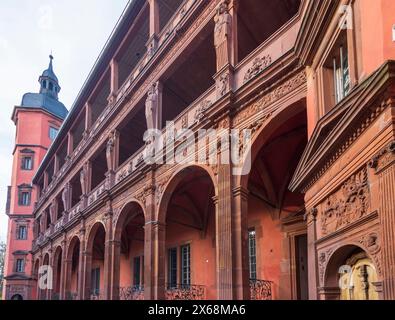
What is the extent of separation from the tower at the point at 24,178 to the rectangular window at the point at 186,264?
2610 centimetres

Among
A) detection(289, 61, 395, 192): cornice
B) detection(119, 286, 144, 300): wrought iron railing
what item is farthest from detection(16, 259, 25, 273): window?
detection(289, 61, 395, 192): cornice

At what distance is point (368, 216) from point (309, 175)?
1.96 meters

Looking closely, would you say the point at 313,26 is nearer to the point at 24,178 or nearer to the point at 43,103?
the point at 24,178

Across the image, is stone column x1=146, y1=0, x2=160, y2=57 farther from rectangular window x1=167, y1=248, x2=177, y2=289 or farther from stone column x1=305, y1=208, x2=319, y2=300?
stone column x1=305, y1=208, x2=319, y2=300

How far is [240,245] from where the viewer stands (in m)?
9.26

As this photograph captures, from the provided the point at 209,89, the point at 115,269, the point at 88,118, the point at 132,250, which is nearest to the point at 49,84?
the point at 88,118

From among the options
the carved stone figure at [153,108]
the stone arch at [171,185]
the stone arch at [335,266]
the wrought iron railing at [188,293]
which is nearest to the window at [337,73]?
the stone arch at [335,266]

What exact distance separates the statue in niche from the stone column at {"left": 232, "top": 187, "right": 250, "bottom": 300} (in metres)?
3.23

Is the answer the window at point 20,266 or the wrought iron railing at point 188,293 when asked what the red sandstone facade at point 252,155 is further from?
the window at point 20,266

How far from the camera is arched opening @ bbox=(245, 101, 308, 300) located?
11.9 meters

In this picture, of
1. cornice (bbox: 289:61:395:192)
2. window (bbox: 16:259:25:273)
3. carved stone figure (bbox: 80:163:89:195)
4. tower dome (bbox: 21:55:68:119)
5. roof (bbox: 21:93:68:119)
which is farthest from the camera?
tower dome (bbox: 21:55:68:119)

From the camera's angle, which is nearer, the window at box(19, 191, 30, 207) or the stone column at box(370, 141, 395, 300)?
the stone column at box(370, 141, 395, 300)

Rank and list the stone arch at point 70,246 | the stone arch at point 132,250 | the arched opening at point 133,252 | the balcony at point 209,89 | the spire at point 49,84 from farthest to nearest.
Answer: the spire at point 49,84 → the stone arch at point 70,246 → the arched opening at point 133,252 → the stone arch at point 132,250 → the balcony at point 209,89

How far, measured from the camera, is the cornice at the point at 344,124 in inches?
165
